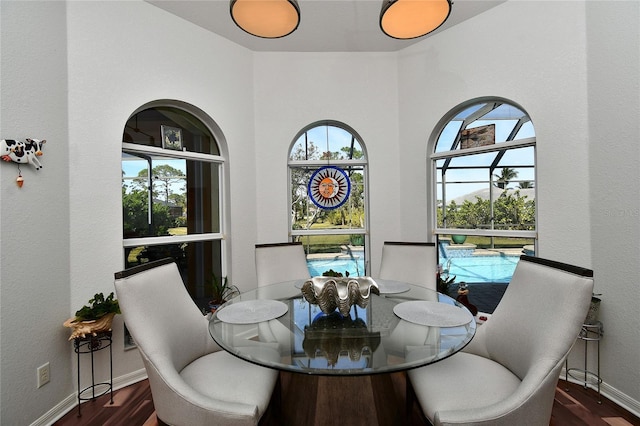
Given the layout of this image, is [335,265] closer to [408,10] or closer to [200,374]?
[200,374]

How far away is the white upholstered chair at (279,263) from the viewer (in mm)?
2621

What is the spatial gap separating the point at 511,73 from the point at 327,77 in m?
1.82

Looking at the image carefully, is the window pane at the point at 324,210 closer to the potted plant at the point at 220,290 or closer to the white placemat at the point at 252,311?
the potted plant at the point at 220,290

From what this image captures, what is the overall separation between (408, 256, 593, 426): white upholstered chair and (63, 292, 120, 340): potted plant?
6.65 feet

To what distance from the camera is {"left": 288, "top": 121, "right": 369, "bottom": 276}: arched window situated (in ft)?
11.3

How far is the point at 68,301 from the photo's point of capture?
2.09 m

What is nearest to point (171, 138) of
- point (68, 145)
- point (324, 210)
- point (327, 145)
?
point (68, 145)

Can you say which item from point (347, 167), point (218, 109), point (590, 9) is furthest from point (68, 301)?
point (590, 9)

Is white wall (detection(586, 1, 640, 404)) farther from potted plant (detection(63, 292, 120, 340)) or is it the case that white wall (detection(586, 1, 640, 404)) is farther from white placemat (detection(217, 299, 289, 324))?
potted plant (detection(63, 292, 120, 340))

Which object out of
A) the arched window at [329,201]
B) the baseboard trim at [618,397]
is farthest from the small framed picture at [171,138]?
the baseboard trim at [618,397]

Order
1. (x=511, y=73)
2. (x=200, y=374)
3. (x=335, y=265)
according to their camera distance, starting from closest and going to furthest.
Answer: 1. (x=200, y=374)
2. (x=511, y=73)
3. (x=335, y=265)

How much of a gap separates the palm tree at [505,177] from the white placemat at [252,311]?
7.78 ft

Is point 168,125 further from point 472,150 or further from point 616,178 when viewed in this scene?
point 616,178

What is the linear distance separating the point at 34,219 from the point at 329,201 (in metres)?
2.49
